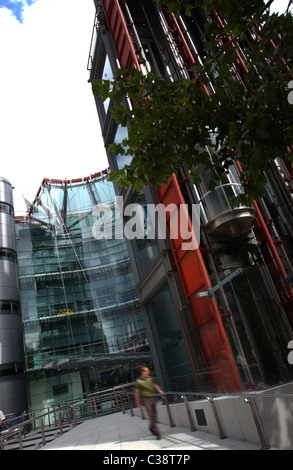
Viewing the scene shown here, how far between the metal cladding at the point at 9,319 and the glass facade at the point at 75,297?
1.19 metres

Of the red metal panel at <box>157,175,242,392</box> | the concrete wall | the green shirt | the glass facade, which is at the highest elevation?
the glass facade

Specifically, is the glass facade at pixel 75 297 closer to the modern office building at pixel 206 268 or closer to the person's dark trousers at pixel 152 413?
the modern office building at pixel 206 268

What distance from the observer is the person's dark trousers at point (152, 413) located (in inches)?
274

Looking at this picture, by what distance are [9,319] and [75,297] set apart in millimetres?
6892

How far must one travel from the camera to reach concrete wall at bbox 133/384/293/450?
4.34 m

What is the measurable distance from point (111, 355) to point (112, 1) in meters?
23.0

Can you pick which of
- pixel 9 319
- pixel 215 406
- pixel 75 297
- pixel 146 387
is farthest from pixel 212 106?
pixel 75 297

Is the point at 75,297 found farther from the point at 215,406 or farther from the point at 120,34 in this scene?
the point at 215,406

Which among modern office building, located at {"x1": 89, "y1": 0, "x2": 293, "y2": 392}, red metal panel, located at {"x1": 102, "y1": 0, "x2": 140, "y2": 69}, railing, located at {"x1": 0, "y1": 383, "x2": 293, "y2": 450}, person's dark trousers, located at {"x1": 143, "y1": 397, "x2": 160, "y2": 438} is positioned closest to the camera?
railing, located at {"x1": 0, "y1": 383, "x2": 293, "y2": 450}

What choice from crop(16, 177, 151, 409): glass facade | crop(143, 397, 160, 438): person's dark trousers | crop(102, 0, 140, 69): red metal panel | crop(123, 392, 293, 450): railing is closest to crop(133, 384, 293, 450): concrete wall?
crop(123, 392, 293, 450): railing

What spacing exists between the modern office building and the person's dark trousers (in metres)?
1.89

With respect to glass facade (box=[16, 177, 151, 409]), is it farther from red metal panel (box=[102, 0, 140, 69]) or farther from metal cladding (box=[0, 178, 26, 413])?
red metal panel (box=[102, 0, 140, 69])

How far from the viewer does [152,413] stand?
7.09m

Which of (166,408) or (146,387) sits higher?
(146,387)
